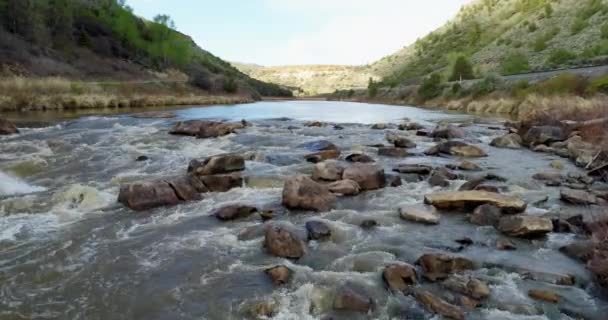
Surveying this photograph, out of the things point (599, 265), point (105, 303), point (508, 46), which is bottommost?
point (105, 303)

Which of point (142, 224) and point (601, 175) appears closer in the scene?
point (142, 224)

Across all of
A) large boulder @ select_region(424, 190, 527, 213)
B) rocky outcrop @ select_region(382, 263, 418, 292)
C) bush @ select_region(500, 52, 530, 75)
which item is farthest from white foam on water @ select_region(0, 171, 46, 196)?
bush @ select_region(500, 52, 530, 75)

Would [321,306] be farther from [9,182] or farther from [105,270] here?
[9,182]

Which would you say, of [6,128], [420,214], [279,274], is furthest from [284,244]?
[6,128]

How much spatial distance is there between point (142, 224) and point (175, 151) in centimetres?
961

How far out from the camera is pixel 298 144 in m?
20.9

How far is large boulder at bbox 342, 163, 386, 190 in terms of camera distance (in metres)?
12.9

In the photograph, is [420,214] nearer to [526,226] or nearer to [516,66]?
[526,226]

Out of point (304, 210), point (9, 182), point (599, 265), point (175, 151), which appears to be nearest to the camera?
point (599, 265)

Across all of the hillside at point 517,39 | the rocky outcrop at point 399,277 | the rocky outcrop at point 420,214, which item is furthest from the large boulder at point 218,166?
the hillside at point 517,39

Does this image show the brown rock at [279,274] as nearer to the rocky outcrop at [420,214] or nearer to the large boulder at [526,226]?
the rocky outcrop at [420,214]

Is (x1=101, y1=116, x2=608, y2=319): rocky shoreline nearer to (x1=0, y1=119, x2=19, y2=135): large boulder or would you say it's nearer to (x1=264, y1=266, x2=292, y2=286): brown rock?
(x1=264, y1=266, x2=292, y2=286): brown rock

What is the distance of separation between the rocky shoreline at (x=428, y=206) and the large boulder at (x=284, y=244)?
0.06 feet

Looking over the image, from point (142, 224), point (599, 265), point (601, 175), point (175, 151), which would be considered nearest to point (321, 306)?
point (599, 265)
